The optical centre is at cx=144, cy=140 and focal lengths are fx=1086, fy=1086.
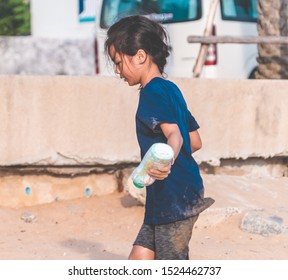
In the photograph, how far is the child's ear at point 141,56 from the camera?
498 centimetres

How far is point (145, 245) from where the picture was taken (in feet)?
16.8

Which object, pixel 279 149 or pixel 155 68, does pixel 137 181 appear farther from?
pixel 279 149

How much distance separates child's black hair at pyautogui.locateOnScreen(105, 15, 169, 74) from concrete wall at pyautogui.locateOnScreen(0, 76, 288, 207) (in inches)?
121

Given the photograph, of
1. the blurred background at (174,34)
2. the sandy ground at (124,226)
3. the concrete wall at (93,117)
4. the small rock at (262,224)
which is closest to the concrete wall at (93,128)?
the concrete wall at (93,117)

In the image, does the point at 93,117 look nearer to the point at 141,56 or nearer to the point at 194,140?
the point at 194,140

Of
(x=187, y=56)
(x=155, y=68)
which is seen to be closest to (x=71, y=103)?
(x=155, y=68)

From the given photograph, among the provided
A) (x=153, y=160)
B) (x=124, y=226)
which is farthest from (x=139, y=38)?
(x=124, y=226)

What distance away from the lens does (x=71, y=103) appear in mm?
8133

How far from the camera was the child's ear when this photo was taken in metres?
4.98

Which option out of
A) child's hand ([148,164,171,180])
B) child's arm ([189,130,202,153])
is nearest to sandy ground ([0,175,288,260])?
child's arm ([189,130,202,153])

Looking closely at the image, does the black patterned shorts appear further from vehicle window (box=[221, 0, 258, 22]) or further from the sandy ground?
vehicle window (box=[221, 0, 258, 22])

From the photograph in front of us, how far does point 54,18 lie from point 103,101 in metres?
7.96

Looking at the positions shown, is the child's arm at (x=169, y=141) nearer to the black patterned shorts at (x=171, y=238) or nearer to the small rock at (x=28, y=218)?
the black patterned shorts at (x=171, y=238)

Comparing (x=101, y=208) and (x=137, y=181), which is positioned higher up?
(x=137, y=181)
